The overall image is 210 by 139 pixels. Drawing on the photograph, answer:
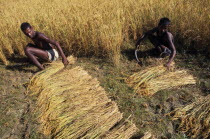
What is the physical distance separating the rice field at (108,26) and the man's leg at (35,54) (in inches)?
19.8

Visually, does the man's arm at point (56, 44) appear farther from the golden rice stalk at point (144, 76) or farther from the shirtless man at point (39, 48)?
the golden rice stalk at point (144, 76)

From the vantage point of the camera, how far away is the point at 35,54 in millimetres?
3098

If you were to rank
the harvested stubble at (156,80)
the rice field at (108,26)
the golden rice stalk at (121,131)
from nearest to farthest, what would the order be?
the golden rice stalk at (121,131), the harvested stubble at (156,80), the rice field at (108,26)

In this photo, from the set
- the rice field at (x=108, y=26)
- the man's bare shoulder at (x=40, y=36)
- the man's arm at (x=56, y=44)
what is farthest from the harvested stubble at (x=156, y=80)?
the man's bare shoulder at (x=40, y=36)

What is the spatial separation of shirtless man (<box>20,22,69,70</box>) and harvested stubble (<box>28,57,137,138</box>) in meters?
0.34

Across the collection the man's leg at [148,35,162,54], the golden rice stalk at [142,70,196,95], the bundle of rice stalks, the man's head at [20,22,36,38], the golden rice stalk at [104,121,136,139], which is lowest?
the bundle of rice stalks

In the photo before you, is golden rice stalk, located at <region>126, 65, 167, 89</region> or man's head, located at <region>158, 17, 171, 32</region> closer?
golden rice stalk, located at <region>126, 65, 167, 89</region>

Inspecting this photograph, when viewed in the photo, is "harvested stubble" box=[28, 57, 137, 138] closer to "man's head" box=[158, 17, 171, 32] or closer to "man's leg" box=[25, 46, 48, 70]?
"man's leg" box=[25, 46, 48, 70]

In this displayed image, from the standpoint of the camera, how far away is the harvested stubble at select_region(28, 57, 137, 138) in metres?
1.89

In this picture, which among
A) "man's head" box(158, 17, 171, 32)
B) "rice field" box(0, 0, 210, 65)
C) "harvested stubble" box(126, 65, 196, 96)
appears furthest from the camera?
"rice field" box(0, 0, 210, 65)

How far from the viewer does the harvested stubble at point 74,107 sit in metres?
1.89

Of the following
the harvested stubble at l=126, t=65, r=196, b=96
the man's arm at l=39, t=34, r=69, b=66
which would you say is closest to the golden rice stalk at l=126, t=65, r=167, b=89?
the harvested stubble at l=126, t=65, r=196, b=96

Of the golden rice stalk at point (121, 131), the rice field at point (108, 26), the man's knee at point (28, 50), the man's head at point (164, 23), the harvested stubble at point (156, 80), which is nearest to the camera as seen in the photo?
the golden rice stalk at point (121, 131)

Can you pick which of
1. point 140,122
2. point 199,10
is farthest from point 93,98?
point 199,10
